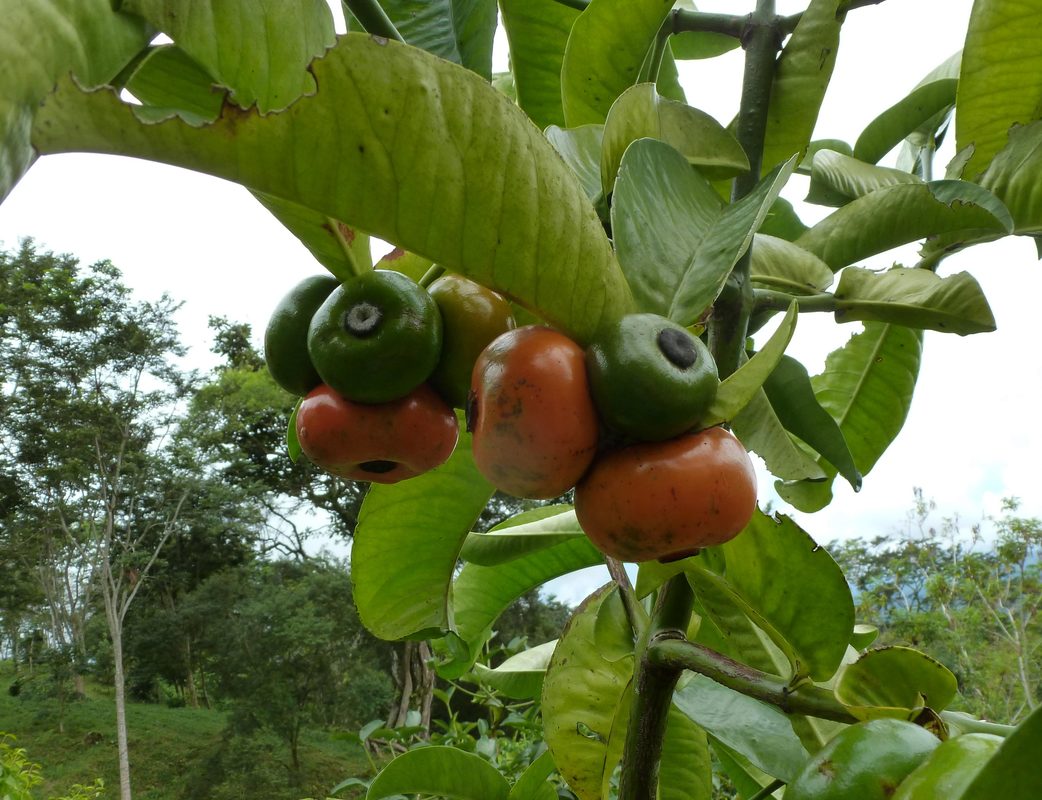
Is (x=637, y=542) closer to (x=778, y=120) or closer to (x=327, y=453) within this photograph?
(x=327, y=453)

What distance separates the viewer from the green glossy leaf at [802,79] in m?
0.48

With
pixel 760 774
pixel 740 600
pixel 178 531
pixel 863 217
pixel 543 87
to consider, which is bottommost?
pixel 760 774

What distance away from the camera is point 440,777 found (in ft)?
2.72

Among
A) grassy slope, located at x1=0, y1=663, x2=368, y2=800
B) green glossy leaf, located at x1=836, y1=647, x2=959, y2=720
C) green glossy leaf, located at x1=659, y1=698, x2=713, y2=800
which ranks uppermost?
green glossy leaf, located at x1=836, y1=647, x2=959, y2=720

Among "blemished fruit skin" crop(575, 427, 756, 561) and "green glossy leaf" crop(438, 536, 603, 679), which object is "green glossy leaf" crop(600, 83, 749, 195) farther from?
"green glossy leaf" crop(438, 536, 603, 679)

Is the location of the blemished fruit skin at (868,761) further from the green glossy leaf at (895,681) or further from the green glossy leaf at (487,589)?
the green glossy leaf at (487,589)

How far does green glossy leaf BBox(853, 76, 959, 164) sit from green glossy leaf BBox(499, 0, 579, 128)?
35 centimetres

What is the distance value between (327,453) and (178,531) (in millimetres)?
14428

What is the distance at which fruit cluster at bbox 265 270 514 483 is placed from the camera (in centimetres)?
41

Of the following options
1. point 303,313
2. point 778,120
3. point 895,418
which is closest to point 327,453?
point 303,313

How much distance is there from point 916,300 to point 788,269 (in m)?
0.09

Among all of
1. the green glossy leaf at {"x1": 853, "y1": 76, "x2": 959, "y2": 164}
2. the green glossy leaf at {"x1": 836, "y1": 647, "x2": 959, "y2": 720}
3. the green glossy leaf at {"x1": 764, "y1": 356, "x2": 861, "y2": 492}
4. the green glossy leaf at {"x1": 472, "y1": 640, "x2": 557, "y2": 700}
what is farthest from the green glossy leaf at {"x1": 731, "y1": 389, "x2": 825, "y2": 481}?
the green glossy leaf at {"x1": 472, "y1": 640, "x2": 557, "y2": 700}

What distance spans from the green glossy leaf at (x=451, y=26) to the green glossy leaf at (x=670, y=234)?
26 cm

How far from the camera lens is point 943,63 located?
0.87 meters
